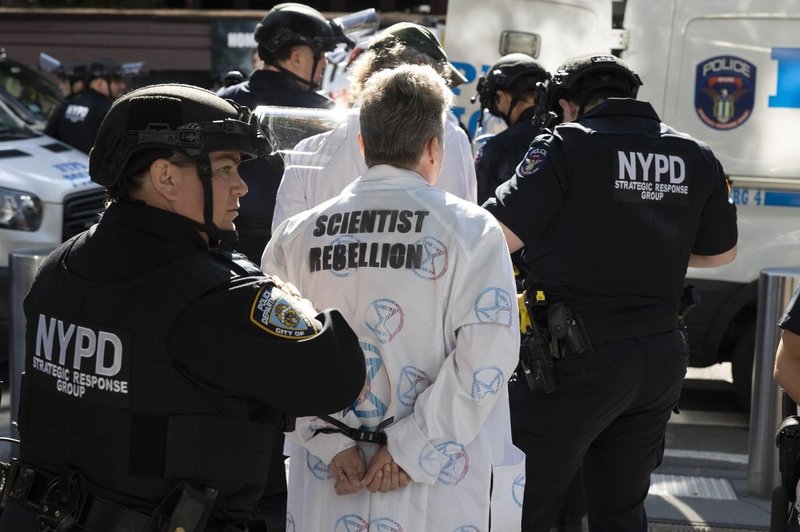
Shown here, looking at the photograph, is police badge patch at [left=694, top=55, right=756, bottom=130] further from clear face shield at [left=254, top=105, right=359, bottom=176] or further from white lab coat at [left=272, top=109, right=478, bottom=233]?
clear face shield at [left=254, top=105, right=359, bottom=176]

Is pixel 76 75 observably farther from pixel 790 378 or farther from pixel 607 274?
pixel 790 378

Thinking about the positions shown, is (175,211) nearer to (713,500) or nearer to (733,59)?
(713,500)

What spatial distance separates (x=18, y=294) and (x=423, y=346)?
10.3 feet

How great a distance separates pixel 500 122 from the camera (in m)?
7.35

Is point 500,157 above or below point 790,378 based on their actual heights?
above

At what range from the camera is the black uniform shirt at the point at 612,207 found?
11.9ft

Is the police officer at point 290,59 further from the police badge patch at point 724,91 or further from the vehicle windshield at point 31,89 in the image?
the vehicle windshield at point 31,89

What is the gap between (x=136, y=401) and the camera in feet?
7.52

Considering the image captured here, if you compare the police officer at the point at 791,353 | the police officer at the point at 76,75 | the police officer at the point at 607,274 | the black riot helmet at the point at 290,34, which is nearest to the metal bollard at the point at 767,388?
the police officer at the point at 607,274

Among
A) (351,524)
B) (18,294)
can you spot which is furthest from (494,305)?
(18,294)

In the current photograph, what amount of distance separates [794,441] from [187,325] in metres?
1.73

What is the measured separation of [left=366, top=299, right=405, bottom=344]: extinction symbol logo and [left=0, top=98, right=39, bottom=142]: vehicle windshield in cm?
584

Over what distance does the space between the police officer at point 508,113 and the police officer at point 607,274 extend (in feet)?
5.57

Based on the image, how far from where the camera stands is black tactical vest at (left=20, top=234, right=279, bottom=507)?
90.0 inches
